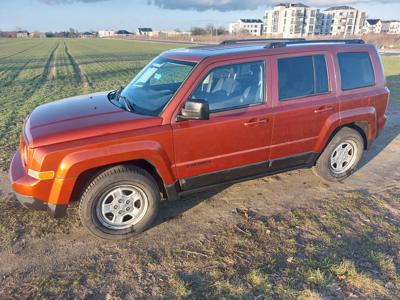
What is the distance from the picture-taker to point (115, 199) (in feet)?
10.8

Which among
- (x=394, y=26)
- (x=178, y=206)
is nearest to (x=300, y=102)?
(x=178, y=206)

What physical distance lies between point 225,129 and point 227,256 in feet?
4.45

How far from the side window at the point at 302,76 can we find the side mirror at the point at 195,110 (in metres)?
1.15

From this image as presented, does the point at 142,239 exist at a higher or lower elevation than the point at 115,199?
lower

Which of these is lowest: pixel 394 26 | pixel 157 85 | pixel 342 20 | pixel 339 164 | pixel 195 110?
pixel 339 164

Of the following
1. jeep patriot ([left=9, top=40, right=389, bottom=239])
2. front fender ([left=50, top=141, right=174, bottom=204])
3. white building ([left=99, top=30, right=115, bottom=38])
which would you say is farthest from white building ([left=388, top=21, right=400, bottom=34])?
front fender ([left=50, top=141, right=174, bottom=204])

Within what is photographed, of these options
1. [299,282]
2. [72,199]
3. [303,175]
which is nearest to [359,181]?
[303,175]

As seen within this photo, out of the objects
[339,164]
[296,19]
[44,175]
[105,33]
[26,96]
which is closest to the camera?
[44,175]

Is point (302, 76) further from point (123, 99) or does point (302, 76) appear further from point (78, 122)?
point (78, 122)

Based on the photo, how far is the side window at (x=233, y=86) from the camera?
A: 347 centimetres

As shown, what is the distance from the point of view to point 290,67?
3.86 meters

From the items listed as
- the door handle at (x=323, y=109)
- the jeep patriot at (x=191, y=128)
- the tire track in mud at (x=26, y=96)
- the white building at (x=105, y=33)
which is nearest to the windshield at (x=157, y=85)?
the jeep patriot at (x=191, y=128)

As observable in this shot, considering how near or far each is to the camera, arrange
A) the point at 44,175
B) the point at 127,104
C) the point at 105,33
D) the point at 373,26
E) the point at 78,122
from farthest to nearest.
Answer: the point at 105,33 → the point at 373,26 → the point at 127,104 → the point at 78,122 → the point at 44,175

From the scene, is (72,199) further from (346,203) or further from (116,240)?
(346,203)
